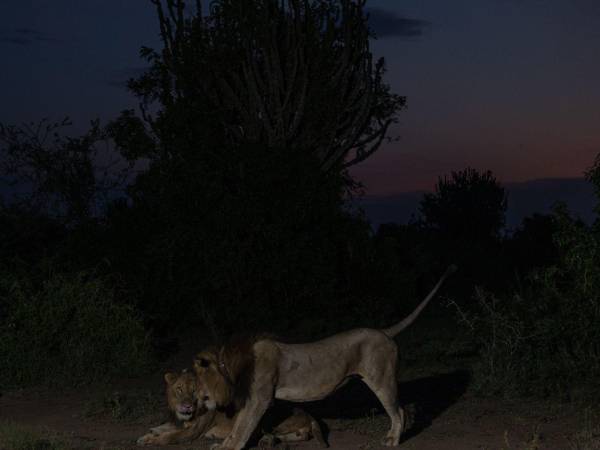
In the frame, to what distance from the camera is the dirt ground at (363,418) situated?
25.4 ft

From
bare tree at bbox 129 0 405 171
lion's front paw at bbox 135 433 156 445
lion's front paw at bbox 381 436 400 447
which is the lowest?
lion's front paw at bbox 381 436 400 447

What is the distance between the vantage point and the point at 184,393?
6.83 metres

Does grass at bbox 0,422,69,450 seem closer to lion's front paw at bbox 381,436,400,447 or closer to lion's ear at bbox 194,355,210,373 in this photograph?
lion's ear at bbox 194,355,210,373

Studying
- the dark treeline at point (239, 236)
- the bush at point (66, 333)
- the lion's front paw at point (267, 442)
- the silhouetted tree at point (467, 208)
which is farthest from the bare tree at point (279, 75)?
the silhouetted tree at point (467, 208)

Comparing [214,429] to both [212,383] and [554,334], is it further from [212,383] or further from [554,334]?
[554,334]

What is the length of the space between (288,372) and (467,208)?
101ft

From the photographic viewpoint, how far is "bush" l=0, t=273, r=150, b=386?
38.5 feet

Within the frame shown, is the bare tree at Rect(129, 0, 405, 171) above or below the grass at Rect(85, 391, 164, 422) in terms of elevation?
above

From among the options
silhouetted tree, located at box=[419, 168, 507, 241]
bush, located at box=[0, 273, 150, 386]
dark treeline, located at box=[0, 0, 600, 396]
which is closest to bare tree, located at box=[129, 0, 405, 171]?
dark treeline, located at box=[0, 0, 600, 396]

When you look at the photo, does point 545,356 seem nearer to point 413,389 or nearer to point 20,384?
point 413,389

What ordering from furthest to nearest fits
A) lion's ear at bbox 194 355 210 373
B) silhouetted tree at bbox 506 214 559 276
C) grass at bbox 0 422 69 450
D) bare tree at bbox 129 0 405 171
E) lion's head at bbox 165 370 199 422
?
1. silhouetted tree at bbox 506 214 559 276
2. bare tree at bbox 129 0 405 171
3. grass at bbox 0 422 69 450
4. lion's head at bbox 165 370 199 422
5. lion's ear at bbox 194 355 210 373

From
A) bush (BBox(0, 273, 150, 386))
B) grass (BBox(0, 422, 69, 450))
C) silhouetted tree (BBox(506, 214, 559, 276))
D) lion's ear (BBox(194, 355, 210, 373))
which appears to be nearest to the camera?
lion's ear (BBox(194, 355, 210, 373))

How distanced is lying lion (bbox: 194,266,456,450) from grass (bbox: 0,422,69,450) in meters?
1.29

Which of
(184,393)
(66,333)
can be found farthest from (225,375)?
(66,333)
